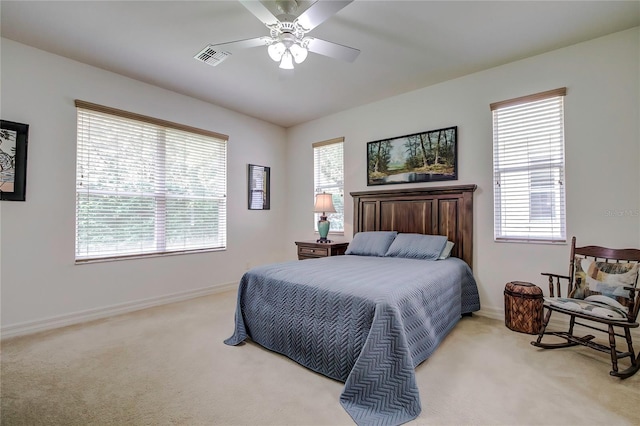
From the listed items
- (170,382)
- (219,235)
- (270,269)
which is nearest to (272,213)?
(219,235)

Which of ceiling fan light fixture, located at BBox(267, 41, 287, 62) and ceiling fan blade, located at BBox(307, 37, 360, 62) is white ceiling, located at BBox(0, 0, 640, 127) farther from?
ceiling fan light fixture, located at BBox(267, 41, 287, 62)

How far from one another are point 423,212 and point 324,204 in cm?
134

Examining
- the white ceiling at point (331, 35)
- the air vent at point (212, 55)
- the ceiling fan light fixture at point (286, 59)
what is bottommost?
the ceiling fan light fixture at point (286, 59)

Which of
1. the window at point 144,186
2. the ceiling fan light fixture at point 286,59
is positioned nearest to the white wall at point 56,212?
the window at point 144,186

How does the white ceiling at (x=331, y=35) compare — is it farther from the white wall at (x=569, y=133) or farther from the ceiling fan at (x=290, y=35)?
the ceiling fan at (x=290, y=35)

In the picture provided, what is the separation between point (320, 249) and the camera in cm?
399

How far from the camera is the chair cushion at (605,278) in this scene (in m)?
2.22

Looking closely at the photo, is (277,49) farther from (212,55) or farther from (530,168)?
(530,168)

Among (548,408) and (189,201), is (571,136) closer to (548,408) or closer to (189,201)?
(548,408)

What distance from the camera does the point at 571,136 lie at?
9.09 feet

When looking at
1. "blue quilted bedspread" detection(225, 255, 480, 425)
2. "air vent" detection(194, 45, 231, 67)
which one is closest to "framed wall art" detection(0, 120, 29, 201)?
"air vent" detection(194, 45, 231, 67)

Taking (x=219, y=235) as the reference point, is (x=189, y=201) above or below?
above

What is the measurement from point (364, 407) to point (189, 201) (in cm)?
333

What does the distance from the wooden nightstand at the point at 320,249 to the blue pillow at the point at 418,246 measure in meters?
0.81
